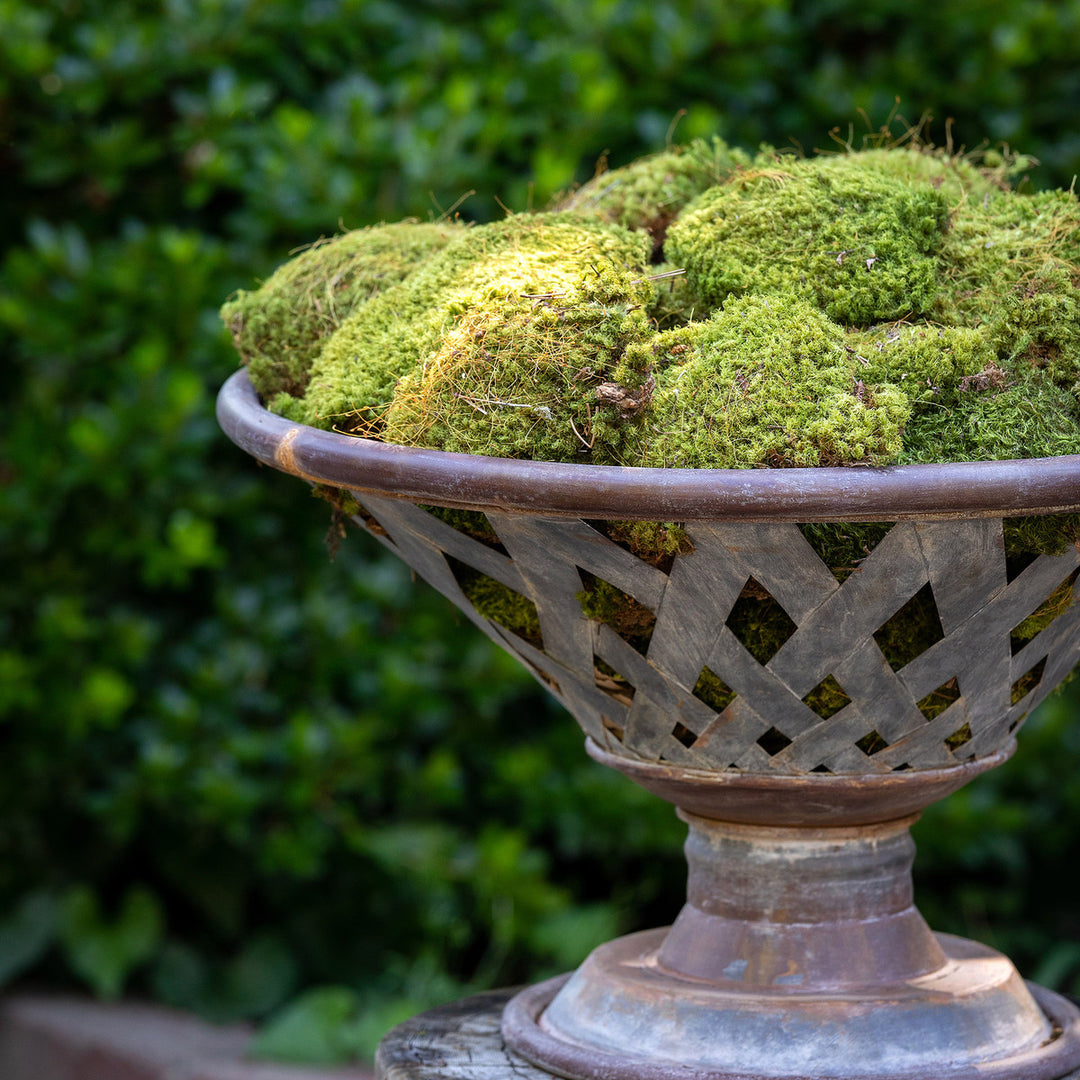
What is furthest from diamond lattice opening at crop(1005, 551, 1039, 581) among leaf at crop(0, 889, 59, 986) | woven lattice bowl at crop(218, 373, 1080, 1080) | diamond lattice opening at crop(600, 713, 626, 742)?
leaf at crop(0, 889, 59, 986)

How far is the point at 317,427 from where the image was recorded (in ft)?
3.80

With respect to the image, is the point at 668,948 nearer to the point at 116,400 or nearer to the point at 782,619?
the point at 782,619

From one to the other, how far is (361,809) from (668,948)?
5.16 feet

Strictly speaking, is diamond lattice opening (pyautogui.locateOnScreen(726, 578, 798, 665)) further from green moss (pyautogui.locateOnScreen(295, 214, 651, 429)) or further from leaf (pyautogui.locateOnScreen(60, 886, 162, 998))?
leaf (pyautogui.locateOnScreen(60, 886, 162, 998))

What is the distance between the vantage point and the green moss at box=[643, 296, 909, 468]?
A: 94 centimetres

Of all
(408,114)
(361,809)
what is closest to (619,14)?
(408,114)

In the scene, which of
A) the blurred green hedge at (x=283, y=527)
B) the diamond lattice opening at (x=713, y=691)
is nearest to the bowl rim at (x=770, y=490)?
the diamond lattice opening at (x=713, y=691)

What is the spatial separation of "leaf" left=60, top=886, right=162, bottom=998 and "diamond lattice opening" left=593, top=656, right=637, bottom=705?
1.80m

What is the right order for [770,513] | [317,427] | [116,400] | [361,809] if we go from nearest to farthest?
[770,513]
[317,427]
[116,400]
[361,809]

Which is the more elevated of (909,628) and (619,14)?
(619,14)

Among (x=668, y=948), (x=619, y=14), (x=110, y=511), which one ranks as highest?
(x=619, y=14)

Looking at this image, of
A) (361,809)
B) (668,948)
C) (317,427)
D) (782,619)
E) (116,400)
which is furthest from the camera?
(361,809)

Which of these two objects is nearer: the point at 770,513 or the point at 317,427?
the point at 770,513

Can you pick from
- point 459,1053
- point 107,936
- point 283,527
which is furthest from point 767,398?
point 107,936
